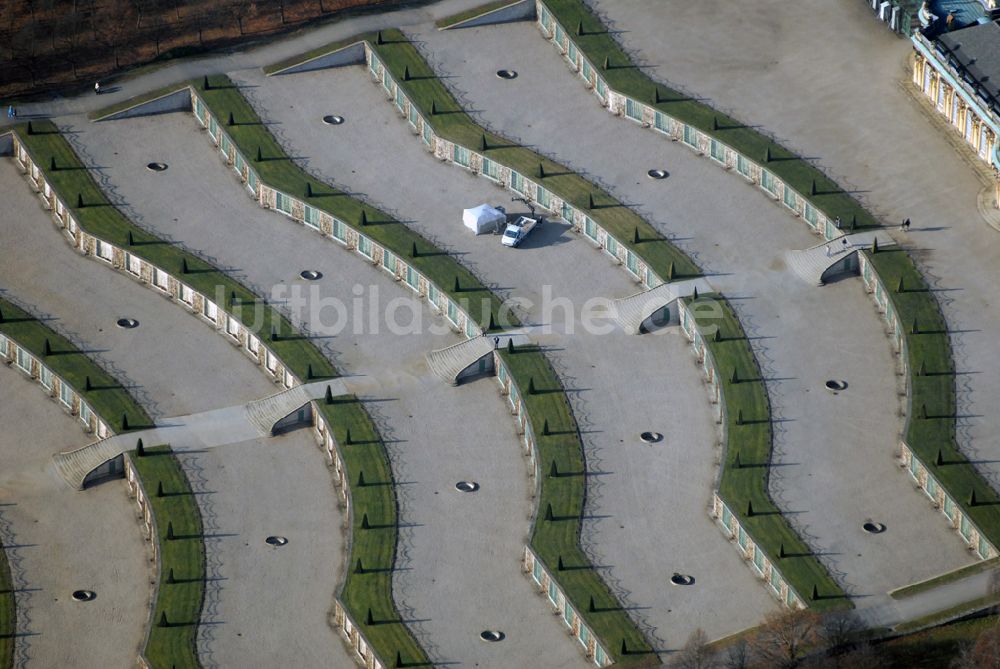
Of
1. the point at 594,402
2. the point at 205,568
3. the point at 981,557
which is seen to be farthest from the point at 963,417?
the point at 205,568

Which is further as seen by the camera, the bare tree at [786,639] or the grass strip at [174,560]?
the grass strip at [174,560]

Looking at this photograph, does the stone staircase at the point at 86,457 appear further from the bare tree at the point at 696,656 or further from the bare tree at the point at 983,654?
the bare tree at the point at 983,654

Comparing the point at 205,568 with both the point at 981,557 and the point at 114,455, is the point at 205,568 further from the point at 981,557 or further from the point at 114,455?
the point at 981,557

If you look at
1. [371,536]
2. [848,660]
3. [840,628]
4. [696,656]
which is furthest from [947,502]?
[371,536]

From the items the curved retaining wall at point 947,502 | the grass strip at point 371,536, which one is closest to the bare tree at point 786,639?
the curved retaining wall at point 947,502

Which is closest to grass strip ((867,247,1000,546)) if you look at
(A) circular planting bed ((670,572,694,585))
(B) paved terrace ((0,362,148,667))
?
(A) circular planting bed ((670,572,694,585))

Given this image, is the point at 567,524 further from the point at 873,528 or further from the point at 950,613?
the point at 950,613
